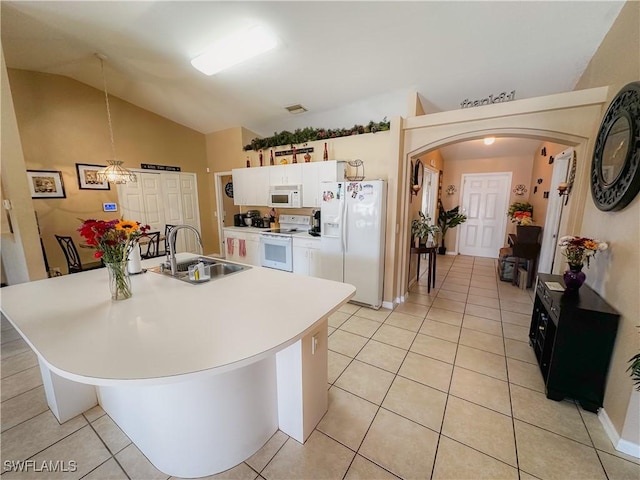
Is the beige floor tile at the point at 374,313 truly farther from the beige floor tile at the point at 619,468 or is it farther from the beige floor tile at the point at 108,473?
the beige floor tile at the point at 108,473

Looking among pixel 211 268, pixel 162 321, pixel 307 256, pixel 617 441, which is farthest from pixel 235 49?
pixel 617 441

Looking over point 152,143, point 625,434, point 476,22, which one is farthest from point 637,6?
point 152,143

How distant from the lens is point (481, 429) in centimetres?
171

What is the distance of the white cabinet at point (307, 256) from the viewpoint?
13.0ft

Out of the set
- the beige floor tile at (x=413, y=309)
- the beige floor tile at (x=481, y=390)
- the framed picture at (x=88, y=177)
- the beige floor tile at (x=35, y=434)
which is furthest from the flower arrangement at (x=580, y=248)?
the framed picture at (x=88, y=177)

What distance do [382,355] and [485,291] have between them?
105 inches

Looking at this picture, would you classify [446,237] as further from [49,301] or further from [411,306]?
[49,301]

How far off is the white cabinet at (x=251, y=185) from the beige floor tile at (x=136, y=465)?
384 centimetres

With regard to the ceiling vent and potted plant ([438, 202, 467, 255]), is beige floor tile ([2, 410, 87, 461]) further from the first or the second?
potted plant ([438, 202, 467, 255])

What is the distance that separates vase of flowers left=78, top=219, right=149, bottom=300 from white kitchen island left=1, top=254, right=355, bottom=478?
0.10 metres

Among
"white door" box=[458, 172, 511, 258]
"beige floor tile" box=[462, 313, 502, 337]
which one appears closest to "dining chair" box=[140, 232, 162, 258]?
"beige floor tile" box=[462, 313, 502, 337]

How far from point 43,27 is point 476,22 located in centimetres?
457

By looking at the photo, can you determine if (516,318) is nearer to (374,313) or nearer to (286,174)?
(374,313)

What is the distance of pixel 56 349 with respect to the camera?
3.51ft
